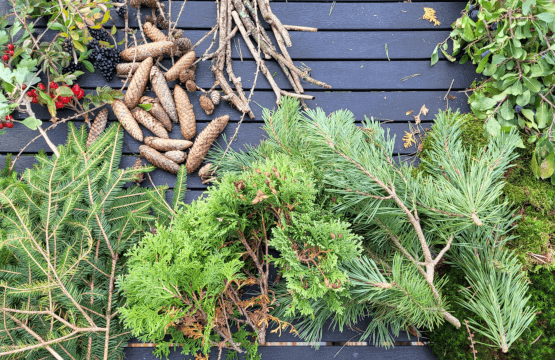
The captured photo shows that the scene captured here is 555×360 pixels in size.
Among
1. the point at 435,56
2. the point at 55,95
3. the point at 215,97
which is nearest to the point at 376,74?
the point at 435,56

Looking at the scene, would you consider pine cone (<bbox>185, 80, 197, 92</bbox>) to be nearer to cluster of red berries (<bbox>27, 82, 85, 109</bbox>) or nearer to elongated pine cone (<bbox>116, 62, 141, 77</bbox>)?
elongated pine cone (<bbox>116, 62, 141, 77</bbox>)

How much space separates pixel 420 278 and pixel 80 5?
1589 millimetres

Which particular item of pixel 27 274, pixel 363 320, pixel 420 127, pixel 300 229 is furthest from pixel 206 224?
pixel 420 127

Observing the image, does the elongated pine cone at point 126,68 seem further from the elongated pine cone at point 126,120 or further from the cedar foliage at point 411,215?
the cedar foliage at point 411,215

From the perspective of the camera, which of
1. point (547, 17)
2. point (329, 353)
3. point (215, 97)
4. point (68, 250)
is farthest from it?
point (215, 97)

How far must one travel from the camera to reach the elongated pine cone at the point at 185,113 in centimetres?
130

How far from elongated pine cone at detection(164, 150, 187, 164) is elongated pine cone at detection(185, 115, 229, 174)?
0.09ft

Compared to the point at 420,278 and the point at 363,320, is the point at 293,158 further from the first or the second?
the point at 363,320

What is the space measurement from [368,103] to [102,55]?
1.16 m

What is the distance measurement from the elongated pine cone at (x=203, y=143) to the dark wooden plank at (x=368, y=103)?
8 cm

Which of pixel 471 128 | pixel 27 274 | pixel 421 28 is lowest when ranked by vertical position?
pixel 27 274

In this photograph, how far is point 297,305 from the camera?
33.5 inches

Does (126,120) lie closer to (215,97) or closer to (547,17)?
(215,97)

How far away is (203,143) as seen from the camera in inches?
50.6
